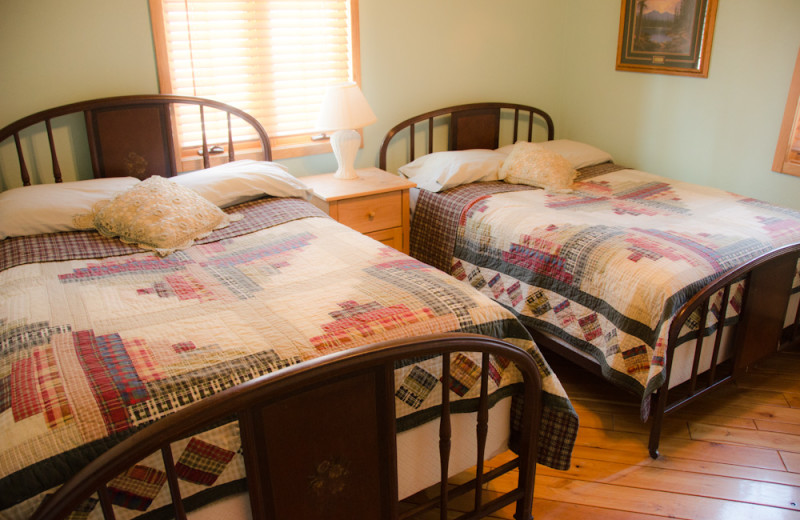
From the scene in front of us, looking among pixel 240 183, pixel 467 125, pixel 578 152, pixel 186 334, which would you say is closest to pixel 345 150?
pixel 240 183

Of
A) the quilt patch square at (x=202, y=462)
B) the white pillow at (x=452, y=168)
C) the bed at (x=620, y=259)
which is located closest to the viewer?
the quilt patch square at (x=202, y=462)

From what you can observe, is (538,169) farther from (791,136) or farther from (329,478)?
(329,478)

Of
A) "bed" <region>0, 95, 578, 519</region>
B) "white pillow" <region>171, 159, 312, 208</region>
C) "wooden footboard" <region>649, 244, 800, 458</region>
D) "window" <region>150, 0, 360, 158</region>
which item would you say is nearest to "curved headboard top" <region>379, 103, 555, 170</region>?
"window" <region>150, 0, 360, 158</region>

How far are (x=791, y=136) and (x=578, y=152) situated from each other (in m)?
1.06

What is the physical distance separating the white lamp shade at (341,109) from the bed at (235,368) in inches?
25.5

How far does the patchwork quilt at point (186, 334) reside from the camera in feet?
4.13

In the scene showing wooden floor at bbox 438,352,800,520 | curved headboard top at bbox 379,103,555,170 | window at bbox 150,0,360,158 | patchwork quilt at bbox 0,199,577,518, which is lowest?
wooden floor at bbox 438,352,800,520

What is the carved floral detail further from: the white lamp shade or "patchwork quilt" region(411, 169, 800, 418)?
the white lamp shade

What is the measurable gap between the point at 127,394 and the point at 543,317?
5.71ft

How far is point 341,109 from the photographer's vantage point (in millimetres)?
3068

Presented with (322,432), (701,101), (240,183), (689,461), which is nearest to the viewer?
(322,432)

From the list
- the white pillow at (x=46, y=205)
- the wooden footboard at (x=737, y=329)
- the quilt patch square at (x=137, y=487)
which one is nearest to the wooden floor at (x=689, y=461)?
the wooden footboard at (x=737, y=329)

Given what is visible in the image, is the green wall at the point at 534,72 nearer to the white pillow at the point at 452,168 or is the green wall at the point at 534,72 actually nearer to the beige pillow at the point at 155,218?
the white pillow at the point at 452,168

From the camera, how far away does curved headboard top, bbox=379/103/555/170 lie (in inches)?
143
